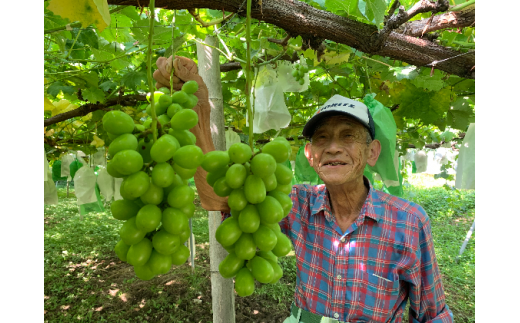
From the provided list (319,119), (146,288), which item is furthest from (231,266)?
(146,288)

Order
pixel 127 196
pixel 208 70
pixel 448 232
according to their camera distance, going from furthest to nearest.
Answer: pixel 448 232 < pixel 208 70 < pixel 127 196

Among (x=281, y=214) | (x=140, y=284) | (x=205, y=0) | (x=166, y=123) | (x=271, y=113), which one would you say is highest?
(x=205, y=0)

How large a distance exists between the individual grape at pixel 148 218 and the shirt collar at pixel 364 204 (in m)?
1.13

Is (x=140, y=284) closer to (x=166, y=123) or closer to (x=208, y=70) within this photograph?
(x=208, y=70)

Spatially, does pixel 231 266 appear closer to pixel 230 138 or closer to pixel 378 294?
pixel 378 294

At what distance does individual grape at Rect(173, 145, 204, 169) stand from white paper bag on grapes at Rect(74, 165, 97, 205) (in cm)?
381

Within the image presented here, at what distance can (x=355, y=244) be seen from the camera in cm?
158

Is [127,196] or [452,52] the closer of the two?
[127,196]

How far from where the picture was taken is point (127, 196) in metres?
0.69

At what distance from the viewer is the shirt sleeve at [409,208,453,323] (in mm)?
1522

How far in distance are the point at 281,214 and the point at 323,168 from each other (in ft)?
2.94

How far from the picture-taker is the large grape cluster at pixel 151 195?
69 centimetres

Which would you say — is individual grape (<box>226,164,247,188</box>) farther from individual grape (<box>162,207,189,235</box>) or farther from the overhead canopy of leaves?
the overhead canopy of leaves

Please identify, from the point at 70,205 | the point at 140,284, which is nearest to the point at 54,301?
the point at 140,284
